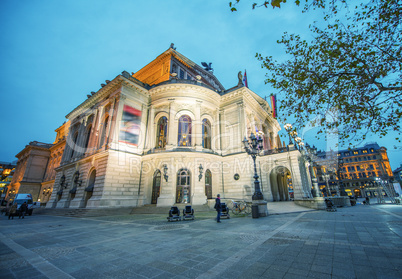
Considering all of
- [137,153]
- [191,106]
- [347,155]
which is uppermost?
[347,155]

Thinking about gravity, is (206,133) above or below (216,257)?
above

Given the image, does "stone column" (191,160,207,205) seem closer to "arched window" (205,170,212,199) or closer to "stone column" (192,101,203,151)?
"arched window" (205,170,212,199)

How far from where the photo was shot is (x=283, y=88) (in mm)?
8469

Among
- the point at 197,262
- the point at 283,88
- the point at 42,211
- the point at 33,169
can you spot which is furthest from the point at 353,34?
the point at 33,169

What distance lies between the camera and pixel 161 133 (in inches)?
878

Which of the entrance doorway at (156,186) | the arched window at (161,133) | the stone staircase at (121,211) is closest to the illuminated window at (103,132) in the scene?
the arched window at (161,133)

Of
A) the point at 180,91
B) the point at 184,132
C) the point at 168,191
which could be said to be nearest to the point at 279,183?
the point at 184,132

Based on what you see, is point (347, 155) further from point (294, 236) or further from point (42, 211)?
point (42, 211)

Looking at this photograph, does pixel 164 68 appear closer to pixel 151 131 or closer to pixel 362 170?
pixel 151 131

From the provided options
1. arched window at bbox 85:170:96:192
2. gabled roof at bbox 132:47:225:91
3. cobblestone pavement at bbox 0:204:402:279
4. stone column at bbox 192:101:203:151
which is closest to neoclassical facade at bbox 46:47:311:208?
stone column at bbox 192:101:203:151

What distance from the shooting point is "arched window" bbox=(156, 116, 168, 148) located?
21.8 metres

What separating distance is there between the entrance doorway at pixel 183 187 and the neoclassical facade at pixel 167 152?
0.35 ft

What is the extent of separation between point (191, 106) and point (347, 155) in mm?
76464

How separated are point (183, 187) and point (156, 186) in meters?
3.22
